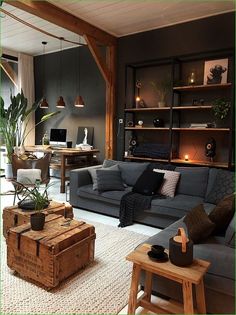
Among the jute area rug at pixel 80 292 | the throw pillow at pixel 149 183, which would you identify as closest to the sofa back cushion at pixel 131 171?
the throw pillow at pixel 149 183

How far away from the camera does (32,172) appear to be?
4.06 m

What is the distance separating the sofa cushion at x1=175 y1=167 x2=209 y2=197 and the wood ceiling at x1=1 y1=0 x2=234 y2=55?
2.48 metres

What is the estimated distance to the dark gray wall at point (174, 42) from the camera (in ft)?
13.5

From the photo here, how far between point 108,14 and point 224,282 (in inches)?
163

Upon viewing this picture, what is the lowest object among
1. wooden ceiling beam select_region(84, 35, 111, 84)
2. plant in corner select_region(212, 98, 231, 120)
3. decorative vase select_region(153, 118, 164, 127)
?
decorative vase select_region(153, 118, 164, 127)

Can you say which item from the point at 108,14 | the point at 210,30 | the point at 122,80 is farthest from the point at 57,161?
the point at 210,30

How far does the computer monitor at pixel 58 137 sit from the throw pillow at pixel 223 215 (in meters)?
4.62

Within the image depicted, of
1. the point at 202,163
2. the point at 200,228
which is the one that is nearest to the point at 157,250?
the point at 200,228

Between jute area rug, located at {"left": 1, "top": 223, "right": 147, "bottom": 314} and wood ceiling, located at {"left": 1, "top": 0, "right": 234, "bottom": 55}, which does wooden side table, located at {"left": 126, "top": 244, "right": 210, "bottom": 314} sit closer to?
jute area rug, located at {"left": 1, "top": 223, "right": 147, "bottom": 314}

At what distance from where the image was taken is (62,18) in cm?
411

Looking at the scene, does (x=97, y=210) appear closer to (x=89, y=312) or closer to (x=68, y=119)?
(x=89, y=312)

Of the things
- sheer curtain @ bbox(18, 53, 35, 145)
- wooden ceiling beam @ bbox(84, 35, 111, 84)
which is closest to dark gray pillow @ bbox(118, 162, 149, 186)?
wooden ceiling beam @ bbox(84, 35, 111, 84)

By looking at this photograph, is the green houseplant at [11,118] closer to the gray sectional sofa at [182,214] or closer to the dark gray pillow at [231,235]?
the gray sectional sofa at [182,214]

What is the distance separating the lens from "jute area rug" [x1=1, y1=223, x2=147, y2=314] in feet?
5.98
